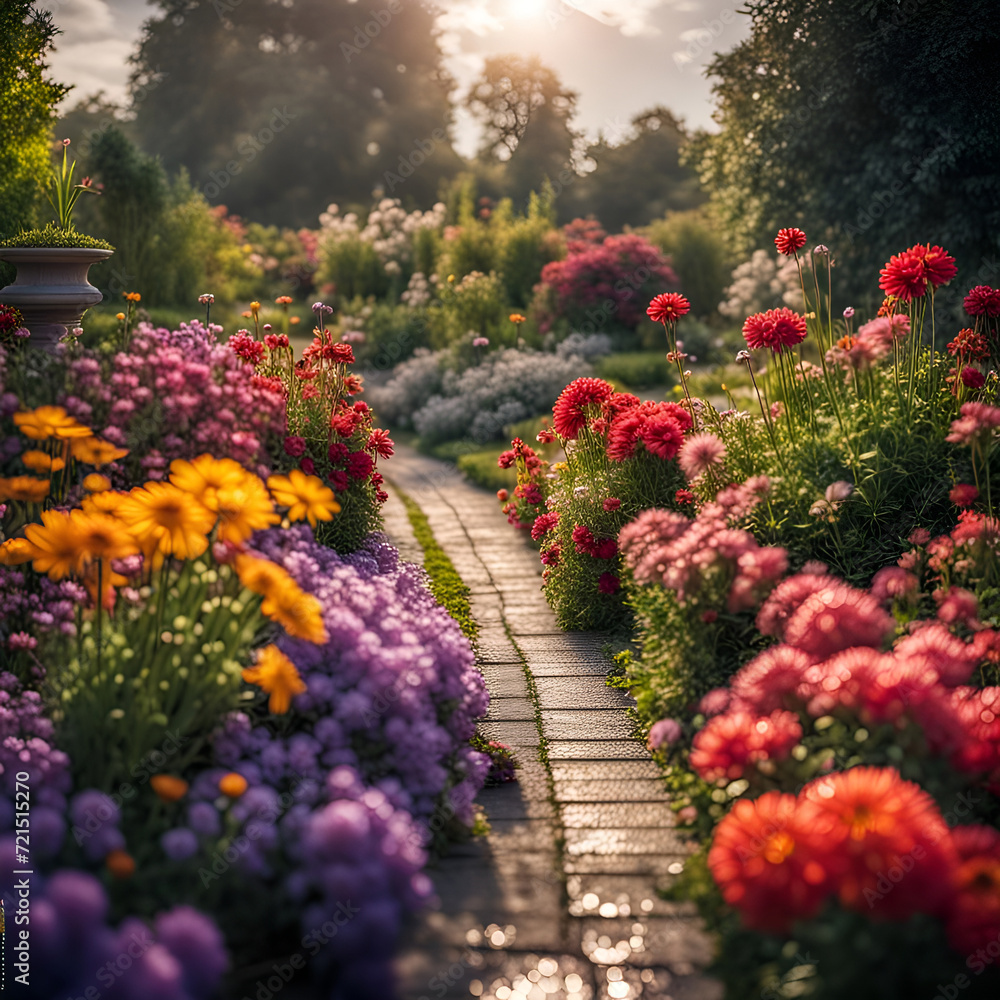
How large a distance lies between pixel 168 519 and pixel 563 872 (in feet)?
4.72

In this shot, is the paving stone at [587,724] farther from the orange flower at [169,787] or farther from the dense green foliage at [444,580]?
the orange flower at [169,787]

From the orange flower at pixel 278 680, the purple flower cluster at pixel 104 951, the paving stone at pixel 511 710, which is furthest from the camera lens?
the paving stone at pixel 511 710

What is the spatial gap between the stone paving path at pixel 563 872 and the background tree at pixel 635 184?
83.8 feet

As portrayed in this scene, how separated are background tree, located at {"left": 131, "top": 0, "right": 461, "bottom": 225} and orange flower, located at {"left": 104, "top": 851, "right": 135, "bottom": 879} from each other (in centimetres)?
2831

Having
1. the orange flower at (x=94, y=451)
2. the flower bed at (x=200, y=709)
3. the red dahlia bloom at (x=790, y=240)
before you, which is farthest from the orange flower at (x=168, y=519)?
the red dahlia bloom at (x=790, y=240)

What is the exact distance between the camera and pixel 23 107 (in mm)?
7055

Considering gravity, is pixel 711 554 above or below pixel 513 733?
above

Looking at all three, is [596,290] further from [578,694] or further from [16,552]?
[16,552]

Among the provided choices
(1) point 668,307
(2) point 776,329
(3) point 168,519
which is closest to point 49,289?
(3) point 168,519

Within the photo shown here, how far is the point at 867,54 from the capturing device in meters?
9.34

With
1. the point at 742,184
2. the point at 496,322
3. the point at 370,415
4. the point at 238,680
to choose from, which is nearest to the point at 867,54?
the point at 742,184

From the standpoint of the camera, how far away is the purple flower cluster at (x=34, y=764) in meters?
1.78

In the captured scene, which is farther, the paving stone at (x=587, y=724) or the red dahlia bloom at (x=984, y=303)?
the red dahlia bloom at (x=984, y=303)

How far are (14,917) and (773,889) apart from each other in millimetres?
1606
